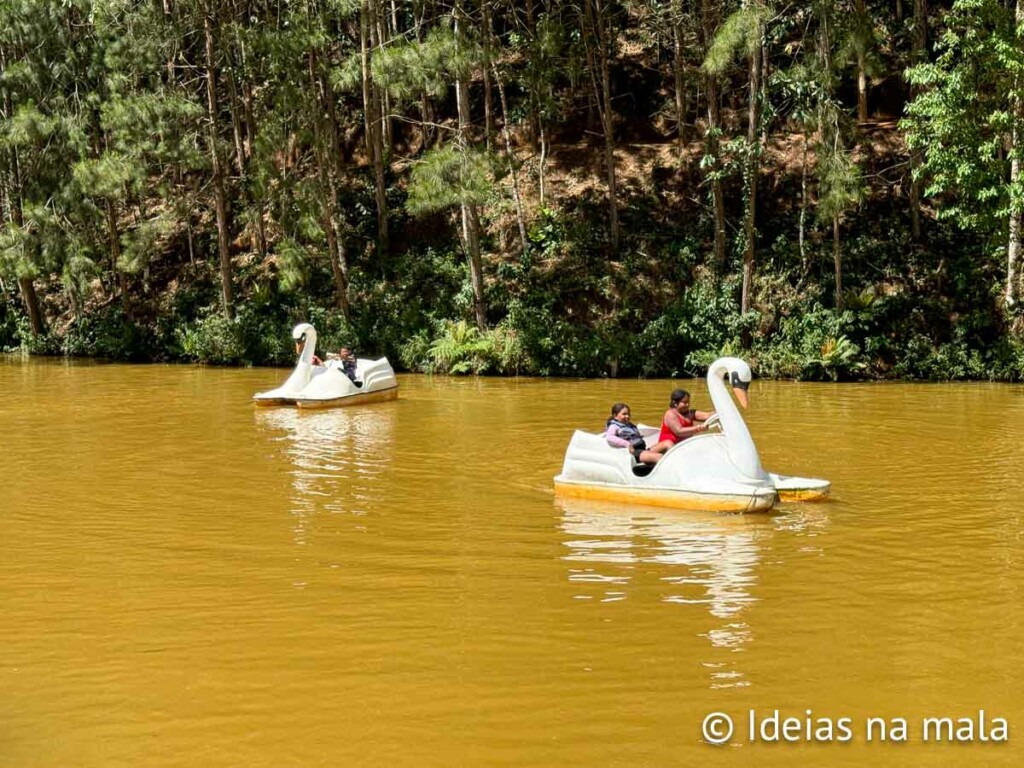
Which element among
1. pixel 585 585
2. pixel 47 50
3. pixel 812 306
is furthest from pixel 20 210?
pixel 585 585

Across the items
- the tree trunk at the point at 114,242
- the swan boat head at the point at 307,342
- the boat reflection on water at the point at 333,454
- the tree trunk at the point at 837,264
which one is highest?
the tree trunk at the point at 114,242

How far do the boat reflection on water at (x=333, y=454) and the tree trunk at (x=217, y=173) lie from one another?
1360 centimetres

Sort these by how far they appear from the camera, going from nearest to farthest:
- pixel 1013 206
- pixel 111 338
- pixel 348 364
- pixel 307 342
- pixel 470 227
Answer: pixel 348 364 < pixel 307 342 < pixel 1013 206 < pixel 470 227 < pixel 111 338

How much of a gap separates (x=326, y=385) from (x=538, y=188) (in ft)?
50.9

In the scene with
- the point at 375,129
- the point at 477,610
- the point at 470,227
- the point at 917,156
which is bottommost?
the point at 477,610

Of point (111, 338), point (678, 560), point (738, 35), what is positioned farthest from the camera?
point (111, 338)

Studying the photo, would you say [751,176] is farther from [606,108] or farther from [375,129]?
[375,129]

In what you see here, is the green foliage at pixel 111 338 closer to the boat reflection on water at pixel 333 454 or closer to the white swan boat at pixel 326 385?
the white swan boat at pixel 326 385

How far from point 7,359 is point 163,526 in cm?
2770

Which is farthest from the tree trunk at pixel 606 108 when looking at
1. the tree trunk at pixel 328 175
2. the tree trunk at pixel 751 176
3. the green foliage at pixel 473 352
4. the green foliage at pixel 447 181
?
the tree trunk at pixel 328 175

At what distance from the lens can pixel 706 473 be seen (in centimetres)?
1206

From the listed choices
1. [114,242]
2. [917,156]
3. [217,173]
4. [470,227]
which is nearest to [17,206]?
[114,242]

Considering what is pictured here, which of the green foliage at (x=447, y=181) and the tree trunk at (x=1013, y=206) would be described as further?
the green foliage at (x=447, y=181)

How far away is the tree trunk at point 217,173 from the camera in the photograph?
33.8m
